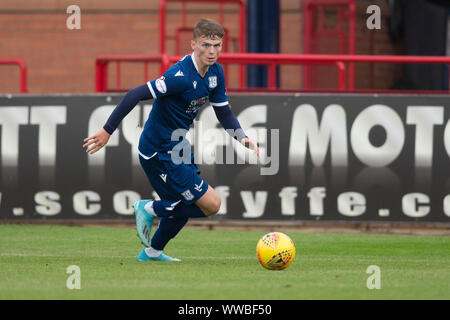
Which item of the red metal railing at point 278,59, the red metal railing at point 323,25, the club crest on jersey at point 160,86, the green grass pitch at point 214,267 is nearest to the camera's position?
the green grass pitch at point 214,267

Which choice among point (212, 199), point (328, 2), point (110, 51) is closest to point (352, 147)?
point (212, 199)

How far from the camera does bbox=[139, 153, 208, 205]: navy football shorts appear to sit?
8016 millimetres

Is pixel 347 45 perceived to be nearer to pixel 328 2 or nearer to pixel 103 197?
pixel 328 2

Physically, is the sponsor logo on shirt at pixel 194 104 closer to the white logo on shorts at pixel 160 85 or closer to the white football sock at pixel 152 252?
the white logo on shorts at pixel 160 85

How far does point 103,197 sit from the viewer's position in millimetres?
12078

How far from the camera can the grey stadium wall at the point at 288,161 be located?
11719 mm

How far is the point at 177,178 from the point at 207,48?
114cm

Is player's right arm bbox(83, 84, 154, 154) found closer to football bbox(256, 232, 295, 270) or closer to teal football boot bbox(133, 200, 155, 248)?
teal football boot bbox(133, 200, 155, 248)

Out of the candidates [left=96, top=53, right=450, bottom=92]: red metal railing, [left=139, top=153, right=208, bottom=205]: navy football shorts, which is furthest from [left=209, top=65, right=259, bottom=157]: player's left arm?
[left=96, top=53, right=450, bottom=92]: red metal railing

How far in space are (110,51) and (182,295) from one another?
12.4m

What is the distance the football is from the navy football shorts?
76 cm

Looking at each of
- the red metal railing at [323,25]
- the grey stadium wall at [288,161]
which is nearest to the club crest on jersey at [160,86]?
the grey stadium wall at [288,161]

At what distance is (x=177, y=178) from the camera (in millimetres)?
8016

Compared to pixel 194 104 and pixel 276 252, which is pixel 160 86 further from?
pixel 276 252
